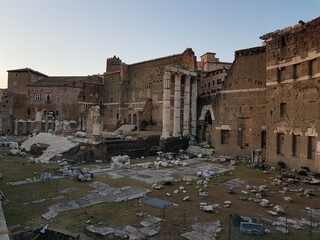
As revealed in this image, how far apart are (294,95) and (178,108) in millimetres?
14746

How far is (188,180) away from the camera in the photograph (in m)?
14.4

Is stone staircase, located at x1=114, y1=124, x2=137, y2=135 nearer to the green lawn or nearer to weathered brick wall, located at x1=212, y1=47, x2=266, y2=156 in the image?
weathered brick wall, located at x1=212, y1=47, x2=266, y2=156

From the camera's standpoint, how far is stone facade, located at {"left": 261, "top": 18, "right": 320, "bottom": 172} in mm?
15938

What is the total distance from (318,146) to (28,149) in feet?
82.0

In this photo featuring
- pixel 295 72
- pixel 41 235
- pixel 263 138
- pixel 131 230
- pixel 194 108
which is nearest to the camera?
pixel 41 235

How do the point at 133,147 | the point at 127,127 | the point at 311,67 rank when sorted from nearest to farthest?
the point at 311,67
the point at 133,147
the point at 127,127

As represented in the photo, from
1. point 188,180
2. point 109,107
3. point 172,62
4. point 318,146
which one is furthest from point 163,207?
point 109,107

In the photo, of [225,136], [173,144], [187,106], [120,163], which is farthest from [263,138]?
[120,163]

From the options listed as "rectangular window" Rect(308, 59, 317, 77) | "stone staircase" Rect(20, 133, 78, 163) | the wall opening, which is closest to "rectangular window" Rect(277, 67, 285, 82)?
"rectangular window" Rect(308, 59, 317, 77)

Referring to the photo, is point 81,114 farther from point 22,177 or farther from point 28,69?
point 22,177

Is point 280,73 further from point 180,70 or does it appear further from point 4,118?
point 4,118

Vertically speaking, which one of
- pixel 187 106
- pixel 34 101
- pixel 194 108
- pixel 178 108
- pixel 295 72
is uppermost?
pixel 295 72

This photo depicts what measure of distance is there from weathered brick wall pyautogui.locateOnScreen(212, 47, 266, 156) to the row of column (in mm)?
5972

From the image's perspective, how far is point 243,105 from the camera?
2322 centimetres
